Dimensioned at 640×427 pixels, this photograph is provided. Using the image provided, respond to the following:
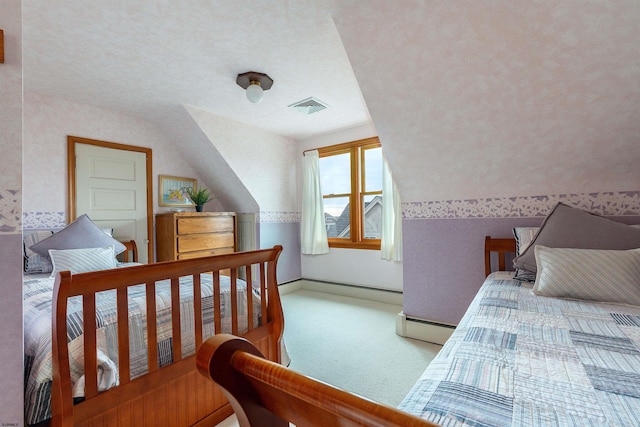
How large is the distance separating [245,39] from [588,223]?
2469 millimetres

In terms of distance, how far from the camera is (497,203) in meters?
2.32

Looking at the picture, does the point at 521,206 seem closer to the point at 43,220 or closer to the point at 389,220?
the point at 389,220

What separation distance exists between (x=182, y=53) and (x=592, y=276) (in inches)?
114

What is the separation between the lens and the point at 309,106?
3.16 metres

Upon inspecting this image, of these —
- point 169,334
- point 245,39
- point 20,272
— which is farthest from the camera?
point 245,39

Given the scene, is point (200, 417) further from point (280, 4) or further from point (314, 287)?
point (314, 287)

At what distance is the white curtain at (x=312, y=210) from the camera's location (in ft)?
13.7

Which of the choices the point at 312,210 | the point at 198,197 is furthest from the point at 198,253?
the point at 312,210

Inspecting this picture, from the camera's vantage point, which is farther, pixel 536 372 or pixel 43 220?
pixel 43 220

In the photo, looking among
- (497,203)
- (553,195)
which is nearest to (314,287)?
(497,203)

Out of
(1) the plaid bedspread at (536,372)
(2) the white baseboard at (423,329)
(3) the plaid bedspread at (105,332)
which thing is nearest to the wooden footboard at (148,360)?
(3) the plaid bedspread at (105,332)

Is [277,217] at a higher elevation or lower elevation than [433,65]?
lower

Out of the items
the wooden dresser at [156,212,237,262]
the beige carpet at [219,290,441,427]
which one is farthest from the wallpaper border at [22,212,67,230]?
the beige carpet at [219,290,441,427]

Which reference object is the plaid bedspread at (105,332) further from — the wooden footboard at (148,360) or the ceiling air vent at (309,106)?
the ceiling air vent at (309,106)
